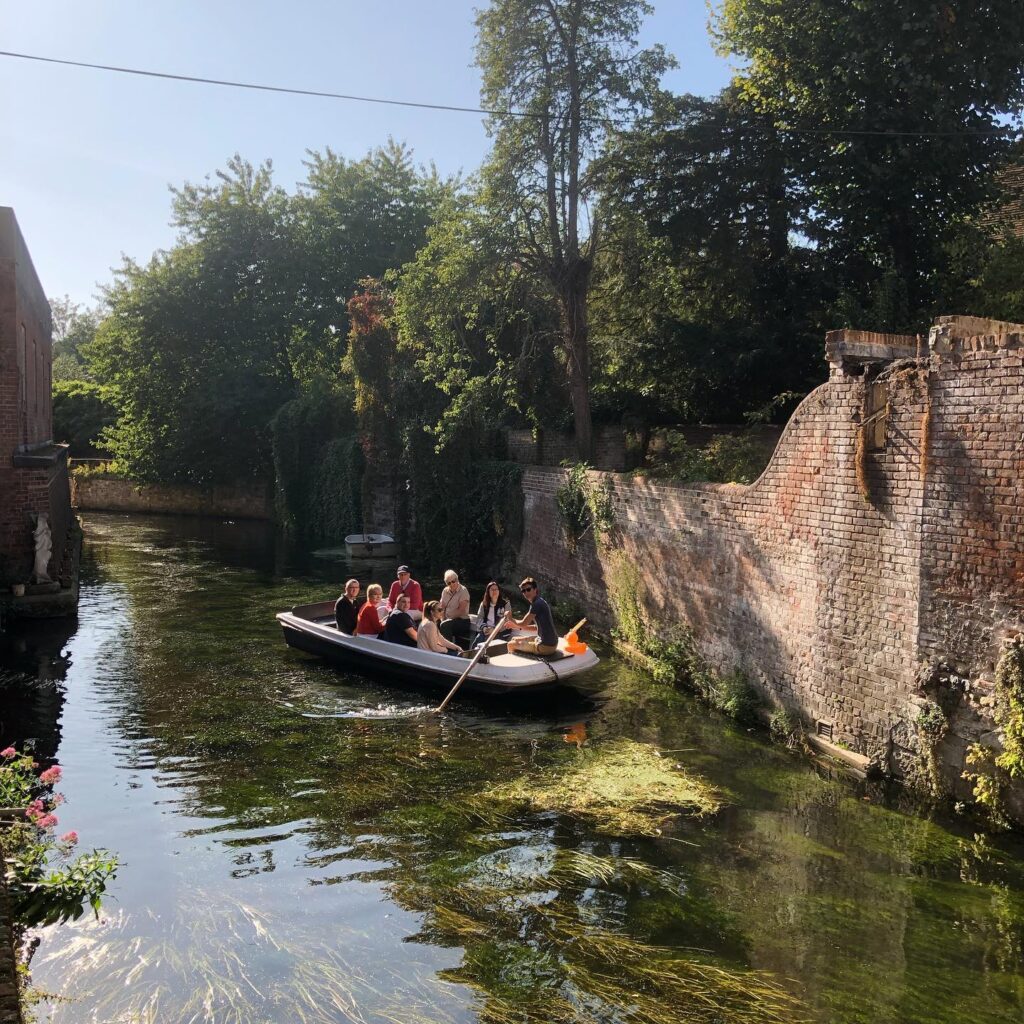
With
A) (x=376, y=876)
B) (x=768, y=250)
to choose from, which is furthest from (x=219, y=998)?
(x=768, y=250)

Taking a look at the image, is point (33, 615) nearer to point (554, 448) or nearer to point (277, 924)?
point (554, 448)

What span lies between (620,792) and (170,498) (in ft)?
112

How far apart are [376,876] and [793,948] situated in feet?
9.89

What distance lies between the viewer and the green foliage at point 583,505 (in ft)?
49.5

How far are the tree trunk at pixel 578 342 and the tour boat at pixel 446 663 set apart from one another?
277 inches

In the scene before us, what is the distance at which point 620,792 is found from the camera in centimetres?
880

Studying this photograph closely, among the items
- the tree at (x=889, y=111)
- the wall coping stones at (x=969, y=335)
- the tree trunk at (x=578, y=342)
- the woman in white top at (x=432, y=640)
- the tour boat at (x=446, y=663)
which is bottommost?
the tour boat at (x=446, y=663)

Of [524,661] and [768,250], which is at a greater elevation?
[768,250]

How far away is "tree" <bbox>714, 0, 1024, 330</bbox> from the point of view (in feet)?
46.8

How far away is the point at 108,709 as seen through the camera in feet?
37.4

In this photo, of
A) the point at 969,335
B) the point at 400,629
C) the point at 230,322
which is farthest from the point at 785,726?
the point at 230,322

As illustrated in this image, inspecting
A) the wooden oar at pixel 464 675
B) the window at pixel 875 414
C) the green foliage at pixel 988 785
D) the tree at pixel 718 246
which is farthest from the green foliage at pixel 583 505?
the green foliage at pixel 988 785

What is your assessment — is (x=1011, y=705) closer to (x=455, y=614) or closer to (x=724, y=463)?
(x=724, y=463)

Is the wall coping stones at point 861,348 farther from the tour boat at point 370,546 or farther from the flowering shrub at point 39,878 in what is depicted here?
the tour boat at point 370,546
